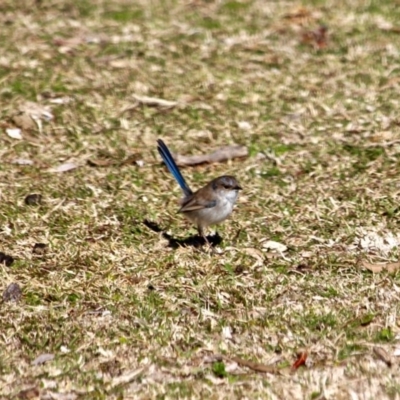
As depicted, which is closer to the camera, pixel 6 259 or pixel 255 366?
pixel 255 366

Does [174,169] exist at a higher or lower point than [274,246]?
higher

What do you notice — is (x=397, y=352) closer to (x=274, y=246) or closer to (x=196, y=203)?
(x=274, y=246)

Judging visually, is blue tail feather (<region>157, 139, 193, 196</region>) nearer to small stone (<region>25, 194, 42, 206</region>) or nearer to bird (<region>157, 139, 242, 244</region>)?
bird (<region>157, 139, 242, 244</region>)

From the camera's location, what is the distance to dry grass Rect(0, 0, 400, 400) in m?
6.05

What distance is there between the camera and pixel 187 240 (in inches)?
304

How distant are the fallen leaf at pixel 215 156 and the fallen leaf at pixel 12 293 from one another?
2583 millimetres

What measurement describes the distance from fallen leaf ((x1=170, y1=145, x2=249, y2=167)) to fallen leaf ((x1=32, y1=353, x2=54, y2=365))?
3210 millimetres

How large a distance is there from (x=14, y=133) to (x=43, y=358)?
143 inches

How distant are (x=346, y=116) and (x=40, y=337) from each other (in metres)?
4.50

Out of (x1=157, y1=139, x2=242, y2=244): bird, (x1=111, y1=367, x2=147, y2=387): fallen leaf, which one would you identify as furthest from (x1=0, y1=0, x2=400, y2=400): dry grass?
(x1=157, y1=139, x2=242, y2=244): bird

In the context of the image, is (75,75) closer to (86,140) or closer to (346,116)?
(86,140)

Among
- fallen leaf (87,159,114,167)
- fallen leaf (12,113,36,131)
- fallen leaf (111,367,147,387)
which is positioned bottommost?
fallen leaf (87,159,114,167)

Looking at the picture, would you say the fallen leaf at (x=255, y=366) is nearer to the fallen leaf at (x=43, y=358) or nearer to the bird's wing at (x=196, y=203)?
the fallen leaf at (x=43, y=358)

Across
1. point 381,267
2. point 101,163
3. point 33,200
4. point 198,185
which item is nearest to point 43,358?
point 33,200
